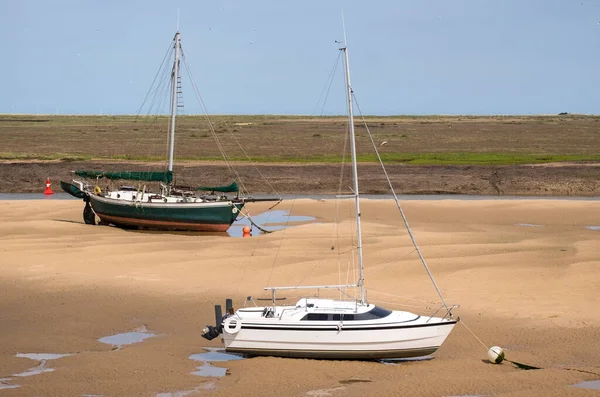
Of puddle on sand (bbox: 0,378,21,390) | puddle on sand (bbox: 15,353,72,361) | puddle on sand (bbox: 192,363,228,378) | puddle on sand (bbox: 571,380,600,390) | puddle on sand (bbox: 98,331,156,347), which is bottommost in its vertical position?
puddle on sand (bbox: 0,378,21,390)

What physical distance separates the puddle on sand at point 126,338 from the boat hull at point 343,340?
314cm

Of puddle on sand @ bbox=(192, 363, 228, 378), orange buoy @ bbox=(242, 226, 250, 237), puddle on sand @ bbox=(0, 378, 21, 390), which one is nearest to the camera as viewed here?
puddle on sand @ bbox=(0, 378, 21, 390)

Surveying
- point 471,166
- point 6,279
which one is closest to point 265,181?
point 471,166

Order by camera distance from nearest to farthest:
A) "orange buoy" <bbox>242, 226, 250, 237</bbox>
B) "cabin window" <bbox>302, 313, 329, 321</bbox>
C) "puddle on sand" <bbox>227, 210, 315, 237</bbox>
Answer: "cabin window" <bbox>302, 313, 329, 321</bbox>
"orange buoy" <bbox>242, 226, 250, 237</bbox>
"puddle on sand" <bbox>227, 210, 315, 237</bbox>

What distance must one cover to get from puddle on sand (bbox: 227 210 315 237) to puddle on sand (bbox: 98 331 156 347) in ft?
54.7

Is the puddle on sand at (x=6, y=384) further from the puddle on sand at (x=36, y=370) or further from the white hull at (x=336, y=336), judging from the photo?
the white hull at (x=336, y=336)

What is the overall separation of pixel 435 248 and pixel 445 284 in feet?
18.0

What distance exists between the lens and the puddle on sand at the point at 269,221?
4078cm

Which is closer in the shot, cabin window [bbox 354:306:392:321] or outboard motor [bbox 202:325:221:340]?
cabin window [bbox 354:306:392:321]

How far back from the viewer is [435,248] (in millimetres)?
32906

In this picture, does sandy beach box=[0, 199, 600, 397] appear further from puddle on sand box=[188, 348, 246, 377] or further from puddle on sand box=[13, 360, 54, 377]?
puddle on sand box=[188, 348, 246, 377]

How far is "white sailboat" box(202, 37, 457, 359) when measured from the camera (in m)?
19.4

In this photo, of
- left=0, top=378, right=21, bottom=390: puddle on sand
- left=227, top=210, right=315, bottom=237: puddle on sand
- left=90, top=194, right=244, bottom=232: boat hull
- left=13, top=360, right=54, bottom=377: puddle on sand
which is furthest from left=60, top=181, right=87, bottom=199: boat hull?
left=0, top=378, right=21, bottom=390: puddle on sand

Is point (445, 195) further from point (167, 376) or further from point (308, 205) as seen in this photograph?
point (167, 376)
